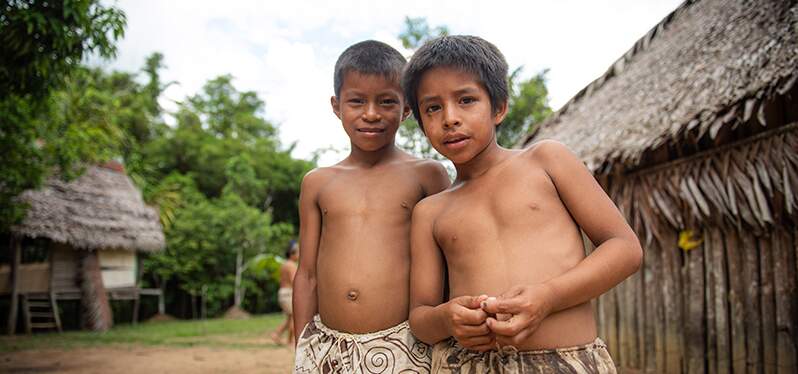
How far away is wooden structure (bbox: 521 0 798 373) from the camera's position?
3643 millimetres

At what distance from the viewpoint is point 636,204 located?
197 inches

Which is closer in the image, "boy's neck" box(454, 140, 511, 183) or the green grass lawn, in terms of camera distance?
"boy's neck" box(454, 140, 511, 183)

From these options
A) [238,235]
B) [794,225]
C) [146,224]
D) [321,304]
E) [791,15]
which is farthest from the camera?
[238,235]

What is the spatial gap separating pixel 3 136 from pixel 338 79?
19.8 ft

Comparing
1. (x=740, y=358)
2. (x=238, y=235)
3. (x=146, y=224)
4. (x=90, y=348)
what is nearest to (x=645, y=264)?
(x=740, y=358)

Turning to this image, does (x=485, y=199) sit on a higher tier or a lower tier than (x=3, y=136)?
lower

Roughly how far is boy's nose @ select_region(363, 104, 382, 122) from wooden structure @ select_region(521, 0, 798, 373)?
2624mm

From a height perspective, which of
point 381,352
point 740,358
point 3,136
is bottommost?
point 740,358

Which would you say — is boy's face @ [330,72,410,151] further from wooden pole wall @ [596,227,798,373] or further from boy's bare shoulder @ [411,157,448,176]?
wooden pole wall @ [596,227,798,373]

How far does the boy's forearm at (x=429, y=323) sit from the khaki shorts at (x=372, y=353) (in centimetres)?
18

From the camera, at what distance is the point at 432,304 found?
1.63 m

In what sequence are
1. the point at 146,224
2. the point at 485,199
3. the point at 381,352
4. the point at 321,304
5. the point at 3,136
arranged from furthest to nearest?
1. the point at 146,224
2. the point at 3,136
3. the point at 321,304
4. the point at 381,352
5. the point at 485,199

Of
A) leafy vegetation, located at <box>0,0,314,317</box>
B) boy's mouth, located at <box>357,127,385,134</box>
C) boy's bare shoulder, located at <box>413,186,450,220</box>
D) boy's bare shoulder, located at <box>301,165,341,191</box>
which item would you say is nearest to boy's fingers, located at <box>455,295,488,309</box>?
boy's bare shoulder, located at <box>413,186,450,220</box>

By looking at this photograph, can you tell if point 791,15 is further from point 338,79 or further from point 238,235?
point 238,235
